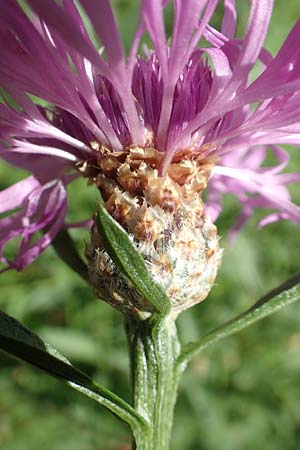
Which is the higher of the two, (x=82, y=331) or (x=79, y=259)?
(x=79, y=259)

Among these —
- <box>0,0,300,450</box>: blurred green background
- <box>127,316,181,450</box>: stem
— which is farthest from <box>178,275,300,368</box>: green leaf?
<box>0,0,300,450</box>: blurred green background

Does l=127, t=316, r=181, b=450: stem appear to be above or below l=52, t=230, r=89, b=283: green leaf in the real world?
below

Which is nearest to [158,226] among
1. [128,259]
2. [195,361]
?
[128,259]

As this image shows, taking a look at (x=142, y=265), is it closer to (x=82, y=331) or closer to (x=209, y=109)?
(x=209, y=109)

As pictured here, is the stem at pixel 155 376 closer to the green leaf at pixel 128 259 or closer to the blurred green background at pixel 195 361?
the green leaf at pixel 128 259

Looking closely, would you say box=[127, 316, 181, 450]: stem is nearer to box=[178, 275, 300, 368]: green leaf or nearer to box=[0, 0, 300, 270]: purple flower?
box=[178, 275, 300, 368]: green leaf

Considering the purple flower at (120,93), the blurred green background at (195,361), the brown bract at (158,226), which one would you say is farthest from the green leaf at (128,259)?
the blurred green background at (195,361)

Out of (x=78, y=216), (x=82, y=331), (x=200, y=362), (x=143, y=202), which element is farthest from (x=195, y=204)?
(x=200, y=362)
